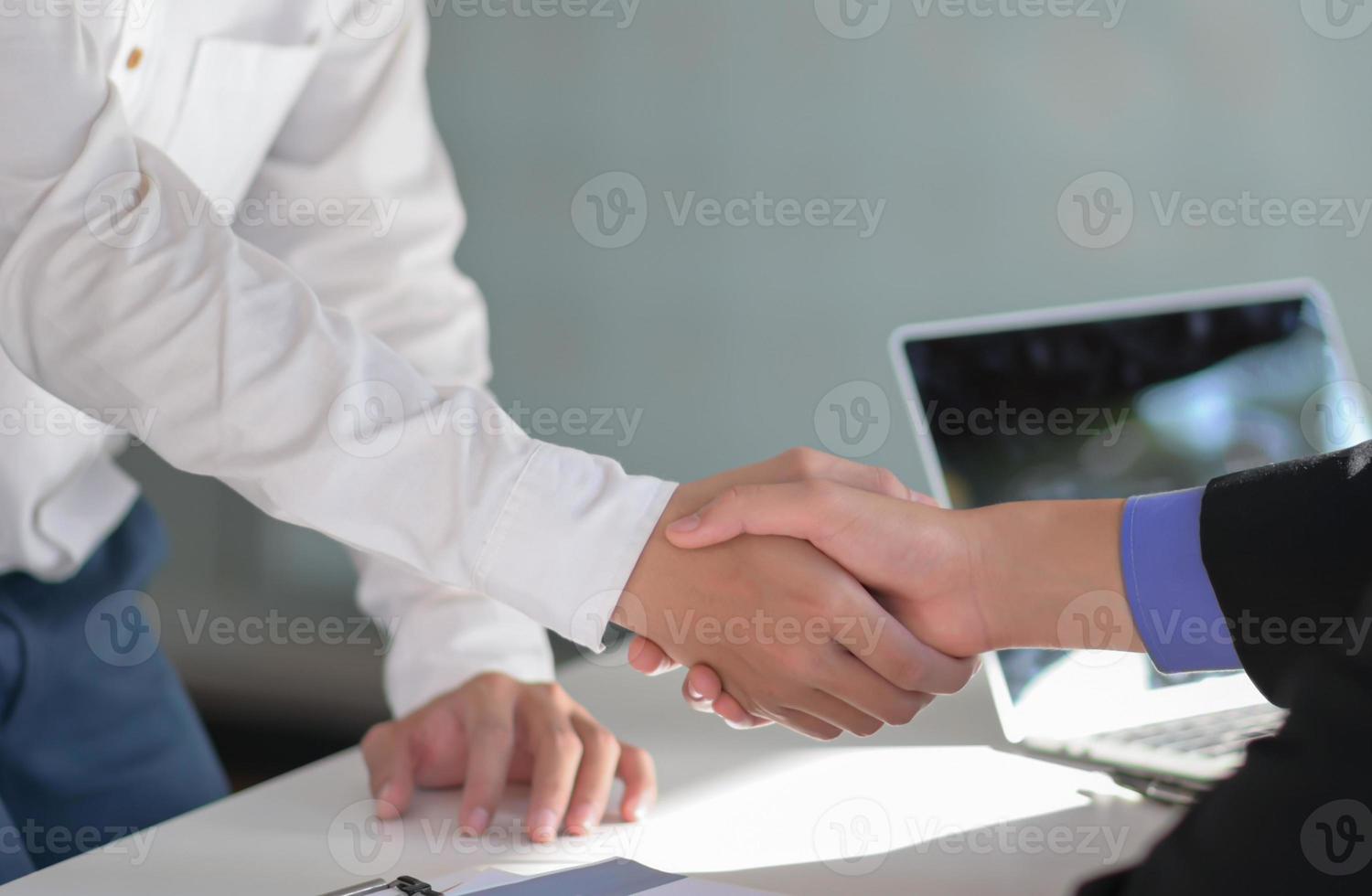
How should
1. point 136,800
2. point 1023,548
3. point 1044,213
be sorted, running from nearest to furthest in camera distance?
point 1023,548
point 136,800
point 1044,213

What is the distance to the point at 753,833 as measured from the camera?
831 millimetres

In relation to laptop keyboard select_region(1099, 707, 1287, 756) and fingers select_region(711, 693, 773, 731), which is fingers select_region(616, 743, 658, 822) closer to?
fingers select_region(711, 693, 773, 731)

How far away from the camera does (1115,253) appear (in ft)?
5.64

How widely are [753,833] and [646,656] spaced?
0.59 feet

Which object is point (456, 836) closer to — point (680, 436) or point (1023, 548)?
point (1023, 548)

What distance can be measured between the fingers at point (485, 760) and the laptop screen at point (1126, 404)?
0.37 metres

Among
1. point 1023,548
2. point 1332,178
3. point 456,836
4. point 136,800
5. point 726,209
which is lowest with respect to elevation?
point 136,800

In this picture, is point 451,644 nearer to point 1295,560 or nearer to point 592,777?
point 592,777

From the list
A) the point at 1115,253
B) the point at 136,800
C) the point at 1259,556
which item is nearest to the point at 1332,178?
the point at 1115,253

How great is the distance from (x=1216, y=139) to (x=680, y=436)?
832mm

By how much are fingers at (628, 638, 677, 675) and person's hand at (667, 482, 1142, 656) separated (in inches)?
3.6

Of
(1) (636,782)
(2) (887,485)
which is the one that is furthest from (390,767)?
(2) (887,485)

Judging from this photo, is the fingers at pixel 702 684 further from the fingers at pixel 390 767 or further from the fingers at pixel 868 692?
the fingers at pixel 390 767
